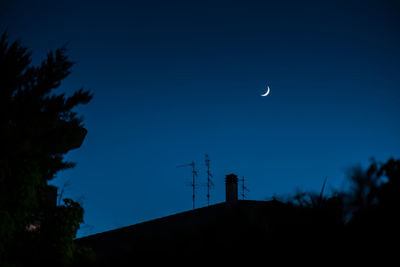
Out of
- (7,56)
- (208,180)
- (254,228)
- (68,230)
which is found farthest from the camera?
(208,180)

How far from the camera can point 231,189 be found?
22.2 meters

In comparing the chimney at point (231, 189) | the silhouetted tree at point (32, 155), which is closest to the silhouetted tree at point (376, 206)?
the silhouetted tree at point (32, 155)

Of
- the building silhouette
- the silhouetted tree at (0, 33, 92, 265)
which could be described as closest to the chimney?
the silhouetted tree at (0, 33, 92, 265)

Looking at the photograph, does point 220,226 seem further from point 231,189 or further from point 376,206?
point 231,189

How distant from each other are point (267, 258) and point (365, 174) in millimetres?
1792

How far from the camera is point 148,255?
651 centimetres

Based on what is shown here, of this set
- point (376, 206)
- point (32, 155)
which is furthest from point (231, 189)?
point (376, 206)

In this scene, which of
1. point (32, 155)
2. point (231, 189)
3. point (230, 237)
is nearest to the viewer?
point (230, 237)

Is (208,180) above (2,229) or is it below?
above

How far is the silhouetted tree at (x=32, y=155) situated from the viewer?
34.2 feet

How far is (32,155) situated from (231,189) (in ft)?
42.4

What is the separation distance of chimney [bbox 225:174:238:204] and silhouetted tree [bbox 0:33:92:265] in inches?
372

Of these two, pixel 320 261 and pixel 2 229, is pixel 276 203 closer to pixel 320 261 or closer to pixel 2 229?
pixel 320 261

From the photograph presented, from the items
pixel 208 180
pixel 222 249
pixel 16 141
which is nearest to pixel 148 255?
pixel 222 249
